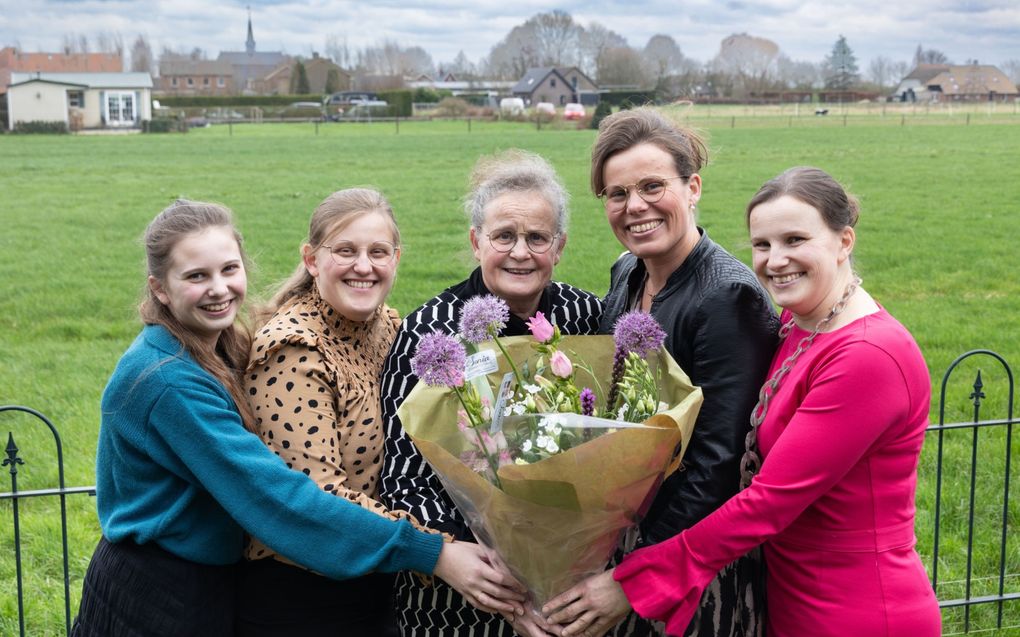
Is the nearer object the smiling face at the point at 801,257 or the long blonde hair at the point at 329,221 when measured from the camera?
the smiling face at the point at 801,257

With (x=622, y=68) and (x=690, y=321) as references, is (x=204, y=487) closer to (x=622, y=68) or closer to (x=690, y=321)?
(x=690, y=321)

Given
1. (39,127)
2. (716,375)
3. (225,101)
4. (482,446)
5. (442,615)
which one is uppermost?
(225,101)

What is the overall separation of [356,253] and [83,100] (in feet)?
232

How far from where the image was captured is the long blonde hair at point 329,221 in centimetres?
300

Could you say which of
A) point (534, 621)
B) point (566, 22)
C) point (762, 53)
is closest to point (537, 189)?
point (534, 621)

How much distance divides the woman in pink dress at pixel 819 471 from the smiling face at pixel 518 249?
65 centimetres

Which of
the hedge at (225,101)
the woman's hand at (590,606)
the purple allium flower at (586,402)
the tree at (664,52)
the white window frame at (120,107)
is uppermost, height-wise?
the tree at (664,52)

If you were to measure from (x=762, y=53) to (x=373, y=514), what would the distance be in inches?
4564

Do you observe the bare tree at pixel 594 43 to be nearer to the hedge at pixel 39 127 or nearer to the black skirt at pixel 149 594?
the hedge at pixel 39 127

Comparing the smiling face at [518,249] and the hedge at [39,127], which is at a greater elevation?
the hedge at [39,127]

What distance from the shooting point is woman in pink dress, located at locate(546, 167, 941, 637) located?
7.86 ft

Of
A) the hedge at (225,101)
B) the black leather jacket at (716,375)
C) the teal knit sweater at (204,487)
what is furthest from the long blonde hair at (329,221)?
the hedge at (225,101)

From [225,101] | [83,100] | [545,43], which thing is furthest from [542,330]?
[545,43]

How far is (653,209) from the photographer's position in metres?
2.89
